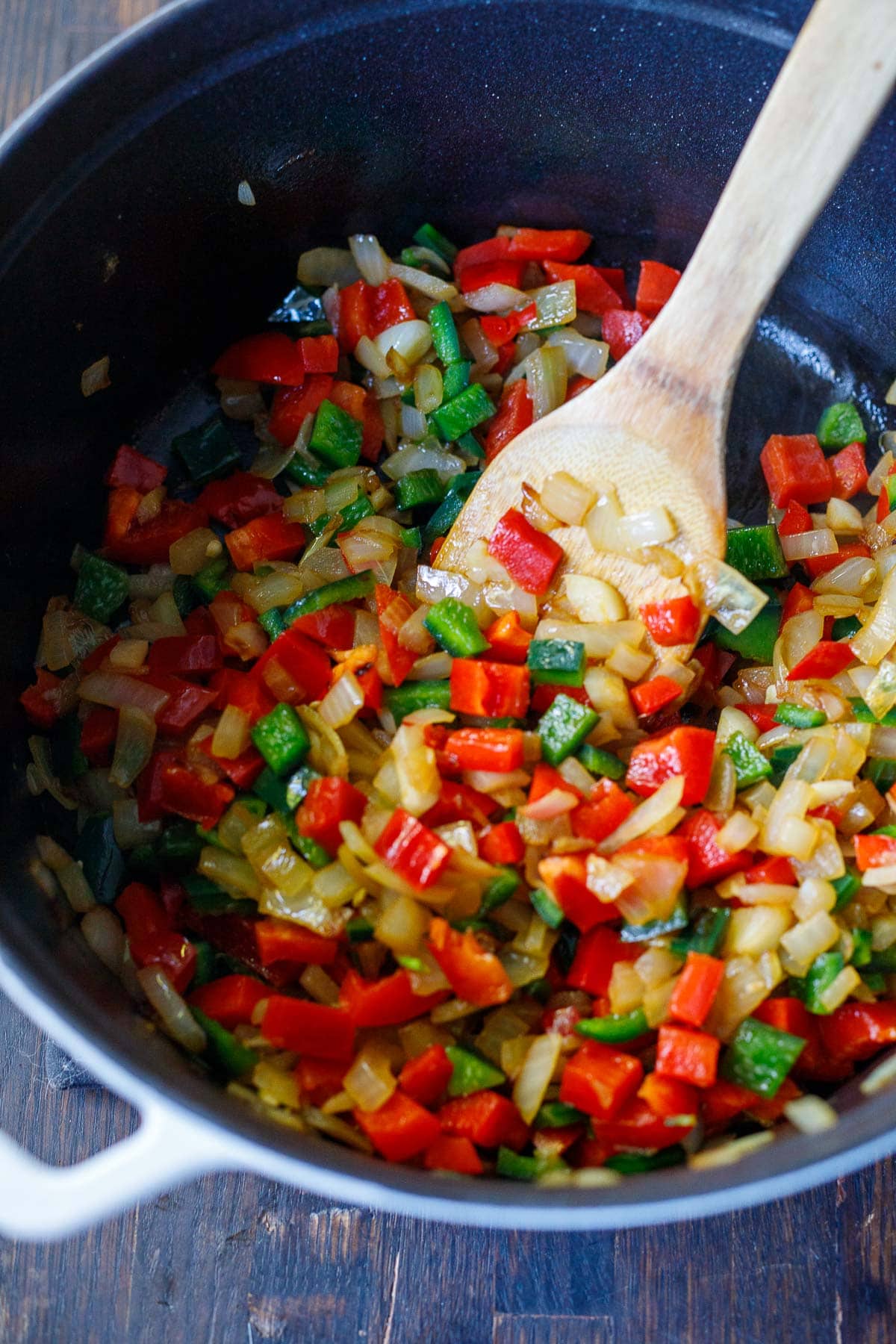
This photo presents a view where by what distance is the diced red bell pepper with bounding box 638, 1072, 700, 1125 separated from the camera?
1952 mm

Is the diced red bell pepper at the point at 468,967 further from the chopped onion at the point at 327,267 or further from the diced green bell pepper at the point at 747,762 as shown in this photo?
the chopped onion at the point at 327,267

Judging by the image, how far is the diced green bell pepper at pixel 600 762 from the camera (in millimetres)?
2252

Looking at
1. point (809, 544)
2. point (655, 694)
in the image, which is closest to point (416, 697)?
point (655, 694)

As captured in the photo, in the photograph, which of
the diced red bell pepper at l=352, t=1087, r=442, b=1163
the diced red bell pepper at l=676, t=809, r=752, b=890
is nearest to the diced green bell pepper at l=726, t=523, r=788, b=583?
the diced red bell pepper at l=676, t=809, r=752, b=890

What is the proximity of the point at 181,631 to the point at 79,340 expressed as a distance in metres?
0.73

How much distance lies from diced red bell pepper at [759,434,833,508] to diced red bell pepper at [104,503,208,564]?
145 cm

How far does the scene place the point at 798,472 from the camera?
2.74 m

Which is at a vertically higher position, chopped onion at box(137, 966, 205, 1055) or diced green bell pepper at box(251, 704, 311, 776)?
diced green bell pepper at box(251, 704, 311, 776)

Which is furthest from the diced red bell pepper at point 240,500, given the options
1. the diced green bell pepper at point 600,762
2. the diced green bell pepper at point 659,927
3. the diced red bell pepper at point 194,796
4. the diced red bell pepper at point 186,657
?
the diced green bell pepper at point 659,927

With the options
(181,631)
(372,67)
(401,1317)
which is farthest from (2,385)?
(401,1317)

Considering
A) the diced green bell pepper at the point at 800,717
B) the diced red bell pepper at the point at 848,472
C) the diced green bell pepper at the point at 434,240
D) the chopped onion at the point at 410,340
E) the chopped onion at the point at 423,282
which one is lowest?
the diced green bell pepper at the point at 800,717

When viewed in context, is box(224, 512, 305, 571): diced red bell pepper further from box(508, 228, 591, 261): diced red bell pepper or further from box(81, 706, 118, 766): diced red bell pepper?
box(508, 228, 591, 261): diced red bell pepper

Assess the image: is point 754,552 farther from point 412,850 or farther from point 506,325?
point 412,850

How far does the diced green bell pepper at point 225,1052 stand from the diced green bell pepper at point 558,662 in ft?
3.12
